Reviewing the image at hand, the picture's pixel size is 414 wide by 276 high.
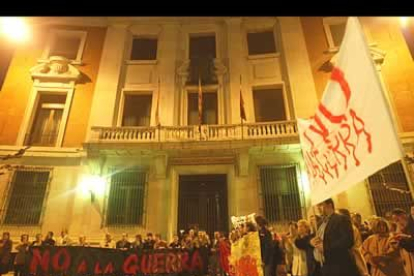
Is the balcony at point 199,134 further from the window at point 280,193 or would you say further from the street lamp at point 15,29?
the street lamp at point 15,29

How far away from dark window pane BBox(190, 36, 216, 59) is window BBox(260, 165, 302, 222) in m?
6.36

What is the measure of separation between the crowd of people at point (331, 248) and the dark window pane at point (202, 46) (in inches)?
373

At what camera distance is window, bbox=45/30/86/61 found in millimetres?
13992

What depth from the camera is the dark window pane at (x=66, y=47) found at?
14062mm

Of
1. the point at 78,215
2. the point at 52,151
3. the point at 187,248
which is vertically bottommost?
the point at 187,248

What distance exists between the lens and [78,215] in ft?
34.6

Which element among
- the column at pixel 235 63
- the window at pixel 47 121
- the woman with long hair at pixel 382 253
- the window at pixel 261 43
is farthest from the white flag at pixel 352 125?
the window at pixel 261 43

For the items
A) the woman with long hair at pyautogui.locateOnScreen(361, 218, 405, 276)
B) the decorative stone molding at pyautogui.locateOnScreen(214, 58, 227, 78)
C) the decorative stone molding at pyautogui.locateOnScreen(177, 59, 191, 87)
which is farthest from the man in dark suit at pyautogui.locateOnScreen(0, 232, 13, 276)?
the decorative stone molding at pyautogui.locateOnScreen(214, 58, 227, 78)

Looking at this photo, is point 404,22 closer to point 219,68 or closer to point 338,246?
point 219,68

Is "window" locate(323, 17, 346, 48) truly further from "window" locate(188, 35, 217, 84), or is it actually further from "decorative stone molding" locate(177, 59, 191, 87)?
"decorative stone molding" locate(177, 59, 191, 87)
